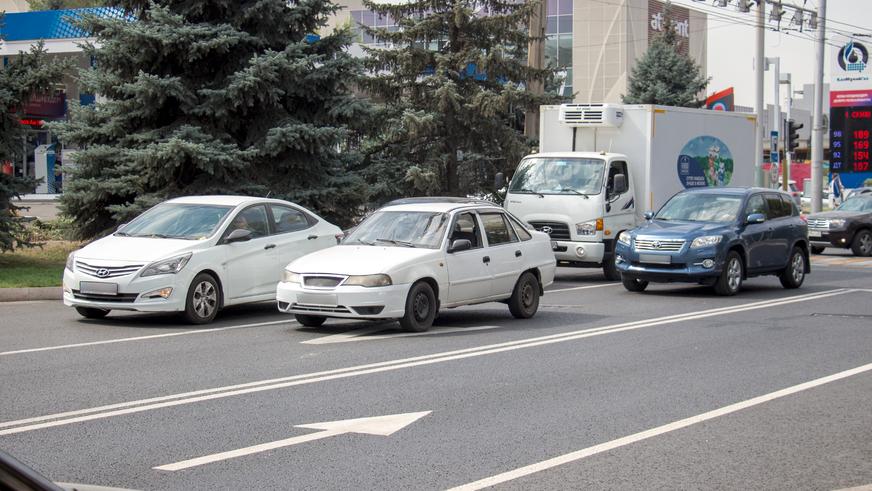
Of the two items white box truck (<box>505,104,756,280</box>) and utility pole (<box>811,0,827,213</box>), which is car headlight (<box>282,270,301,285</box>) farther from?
utility pole (<box>811,0,827,213</box>)

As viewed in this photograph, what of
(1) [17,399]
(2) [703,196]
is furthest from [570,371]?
(2) [703,196]

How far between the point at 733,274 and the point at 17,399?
12.8 m

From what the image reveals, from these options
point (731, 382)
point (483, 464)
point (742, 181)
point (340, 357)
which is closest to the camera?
point (483, 464)

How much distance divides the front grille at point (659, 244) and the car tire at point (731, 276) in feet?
2.78

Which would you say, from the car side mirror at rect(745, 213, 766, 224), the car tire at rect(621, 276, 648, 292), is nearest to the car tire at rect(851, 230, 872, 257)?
the car side mirror at rect(745, 213, 766, 224)

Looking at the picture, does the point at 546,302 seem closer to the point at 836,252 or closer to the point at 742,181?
the point at 742,181

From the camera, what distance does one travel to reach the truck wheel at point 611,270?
2120cm

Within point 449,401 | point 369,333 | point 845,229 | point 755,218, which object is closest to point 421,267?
→ point 369,333

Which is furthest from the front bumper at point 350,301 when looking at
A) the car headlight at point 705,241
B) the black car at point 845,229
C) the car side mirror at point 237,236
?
the black car at point 845,229

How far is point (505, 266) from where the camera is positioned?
14.3 meters

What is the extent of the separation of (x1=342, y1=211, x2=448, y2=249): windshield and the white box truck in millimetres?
7155

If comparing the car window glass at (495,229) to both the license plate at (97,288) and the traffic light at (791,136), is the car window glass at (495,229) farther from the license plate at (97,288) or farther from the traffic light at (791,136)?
the traffic light at (791,136)

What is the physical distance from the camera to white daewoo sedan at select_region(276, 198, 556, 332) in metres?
12.5

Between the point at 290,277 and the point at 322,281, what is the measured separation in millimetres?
508
